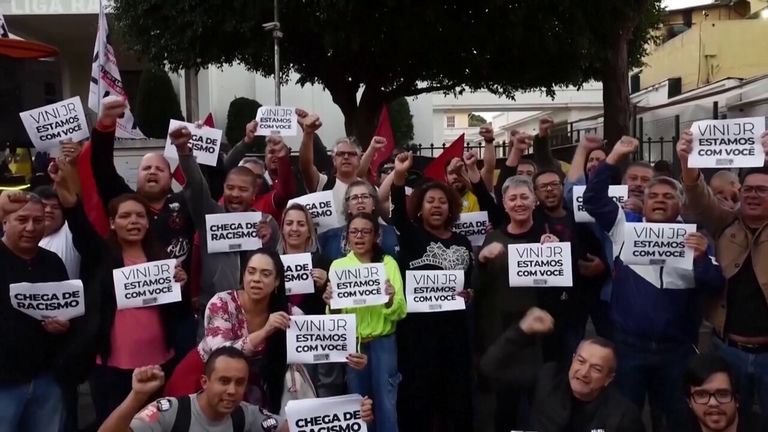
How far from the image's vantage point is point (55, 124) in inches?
219

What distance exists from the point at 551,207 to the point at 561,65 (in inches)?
400

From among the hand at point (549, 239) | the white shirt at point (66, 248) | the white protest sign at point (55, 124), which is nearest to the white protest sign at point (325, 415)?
the hand at point (549, 239)

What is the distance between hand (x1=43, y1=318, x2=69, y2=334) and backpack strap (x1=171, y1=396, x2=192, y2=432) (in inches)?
39.7

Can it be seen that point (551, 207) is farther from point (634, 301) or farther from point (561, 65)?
point (561, 65)

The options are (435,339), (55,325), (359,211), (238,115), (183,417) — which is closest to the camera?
(183,417)

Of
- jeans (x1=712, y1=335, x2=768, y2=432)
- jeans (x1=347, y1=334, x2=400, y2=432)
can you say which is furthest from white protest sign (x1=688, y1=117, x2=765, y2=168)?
jeans (x1=347, y1=334, x2=400, y2=432)

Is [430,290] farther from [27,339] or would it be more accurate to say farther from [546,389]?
[27,339]

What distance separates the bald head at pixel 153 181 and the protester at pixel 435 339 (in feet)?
5.00

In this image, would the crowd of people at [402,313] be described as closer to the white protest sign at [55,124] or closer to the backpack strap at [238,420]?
the backpack strap at [238,420]

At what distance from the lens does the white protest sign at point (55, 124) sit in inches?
215

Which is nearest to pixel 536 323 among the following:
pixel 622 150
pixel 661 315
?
pixel 661 315

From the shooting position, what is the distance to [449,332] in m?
4.86

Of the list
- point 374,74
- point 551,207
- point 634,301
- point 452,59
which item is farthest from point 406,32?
point 634,301

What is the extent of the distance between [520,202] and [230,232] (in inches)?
70.4
